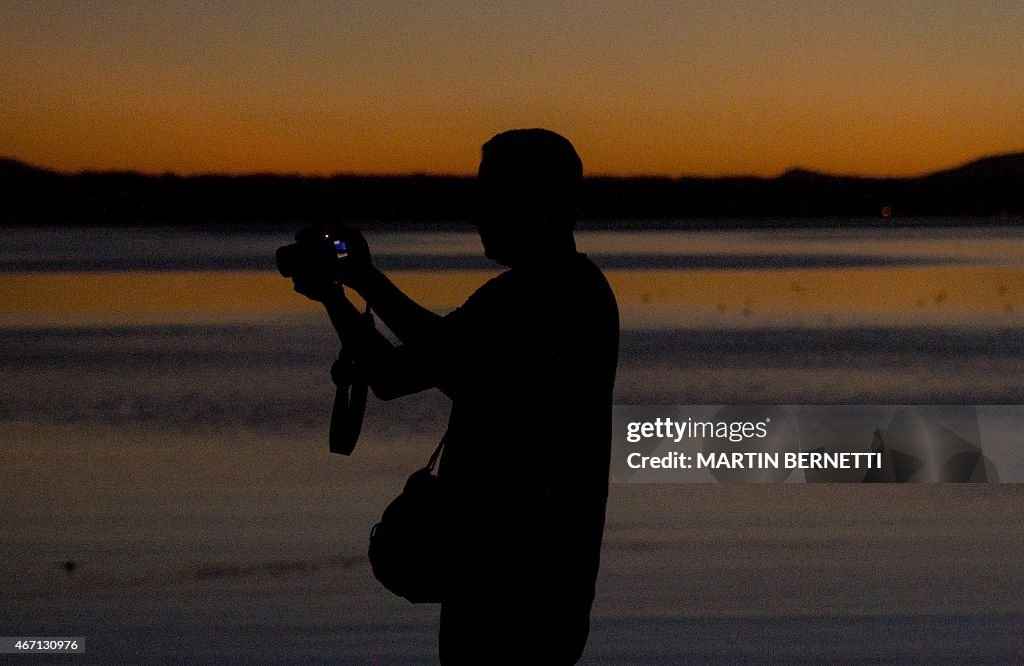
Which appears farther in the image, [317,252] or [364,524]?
[364,524]

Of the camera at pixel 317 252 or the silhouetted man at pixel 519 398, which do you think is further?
the camera at pixel 317 252

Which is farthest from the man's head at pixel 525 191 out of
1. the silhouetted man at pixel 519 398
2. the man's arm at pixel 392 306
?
the man's arm at pixel 392 306

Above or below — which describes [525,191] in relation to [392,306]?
above

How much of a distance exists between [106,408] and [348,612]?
809cm

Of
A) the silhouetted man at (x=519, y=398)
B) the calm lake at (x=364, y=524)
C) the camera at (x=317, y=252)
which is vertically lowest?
the silhouetted man at (x=519, y=398)

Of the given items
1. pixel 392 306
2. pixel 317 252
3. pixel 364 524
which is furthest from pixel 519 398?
pixel 364 524

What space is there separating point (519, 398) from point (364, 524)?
17.8 ft

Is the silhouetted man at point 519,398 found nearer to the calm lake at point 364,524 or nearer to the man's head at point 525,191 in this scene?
the man's head at point 525,191

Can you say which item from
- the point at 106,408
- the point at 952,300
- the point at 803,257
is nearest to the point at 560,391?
the point at 106,408

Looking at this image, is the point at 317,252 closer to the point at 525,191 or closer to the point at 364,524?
the point at 525,191

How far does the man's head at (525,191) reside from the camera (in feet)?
8.43

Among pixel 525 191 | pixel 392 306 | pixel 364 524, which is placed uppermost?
pixel 364 524

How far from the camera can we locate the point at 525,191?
258 centimetres

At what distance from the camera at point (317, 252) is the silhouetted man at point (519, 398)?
3cm
